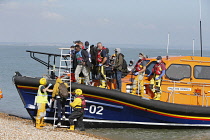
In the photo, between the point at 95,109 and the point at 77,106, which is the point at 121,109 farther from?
the point at 77,106

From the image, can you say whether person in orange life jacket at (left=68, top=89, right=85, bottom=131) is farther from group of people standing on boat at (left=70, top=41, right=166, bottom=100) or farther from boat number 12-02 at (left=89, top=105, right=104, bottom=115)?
group of people standing on boat at (left=70, top=41, right=166, bottom=100)

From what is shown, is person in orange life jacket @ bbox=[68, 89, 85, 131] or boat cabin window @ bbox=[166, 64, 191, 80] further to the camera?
boat cabin window @ bbox=[166, 64, 191, 80]

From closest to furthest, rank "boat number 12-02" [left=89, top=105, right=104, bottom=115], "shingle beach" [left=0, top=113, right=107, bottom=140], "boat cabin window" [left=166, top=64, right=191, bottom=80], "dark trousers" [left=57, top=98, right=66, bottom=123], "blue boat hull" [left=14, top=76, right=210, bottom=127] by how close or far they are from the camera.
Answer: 1. "shingle beach" [left=0, top=113, right=107, bottom=140]
2. "dark trousers" [left=57, top=98, right=66, bottom=123]
3. "blue boat hull" [left=14, top=76, right=210, bottom=127]
4. "boat number 12-02" [left=89, top=105, right=104, bottom=115]
5. "boat cabin window" [left=166, top=64, right=191, bottom=80]

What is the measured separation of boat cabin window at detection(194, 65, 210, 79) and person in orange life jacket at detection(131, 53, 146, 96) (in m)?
1.66

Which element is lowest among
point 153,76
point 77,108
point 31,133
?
point 31,133

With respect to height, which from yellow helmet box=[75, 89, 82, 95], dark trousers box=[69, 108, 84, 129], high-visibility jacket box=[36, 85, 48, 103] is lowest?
dark trousers box=[69, 108, 84, 129]

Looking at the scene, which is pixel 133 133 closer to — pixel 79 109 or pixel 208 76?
pixel 79 109

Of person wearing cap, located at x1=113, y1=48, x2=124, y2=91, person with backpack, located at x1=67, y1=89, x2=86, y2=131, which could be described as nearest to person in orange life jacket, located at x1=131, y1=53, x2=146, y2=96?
person wearing cap, located at x1=113, y1=48, x2=124, y2=91

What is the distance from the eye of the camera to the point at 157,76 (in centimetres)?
1097

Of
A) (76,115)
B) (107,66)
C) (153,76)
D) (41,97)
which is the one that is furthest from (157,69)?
(41,97)

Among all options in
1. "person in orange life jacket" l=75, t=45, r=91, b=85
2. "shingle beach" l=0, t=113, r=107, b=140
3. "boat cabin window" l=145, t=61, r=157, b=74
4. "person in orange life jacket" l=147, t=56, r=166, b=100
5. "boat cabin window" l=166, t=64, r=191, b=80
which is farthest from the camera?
"boat cabin window" l=145, t=61, r=157, b=74

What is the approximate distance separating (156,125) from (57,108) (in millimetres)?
2975

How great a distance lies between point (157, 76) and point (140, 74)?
0.48 metres

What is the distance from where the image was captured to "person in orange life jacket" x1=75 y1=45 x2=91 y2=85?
10.7 m
